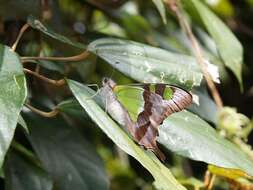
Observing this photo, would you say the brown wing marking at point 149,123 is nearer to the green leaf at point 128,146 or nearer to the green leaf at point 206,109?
the green leaf at point 128,146

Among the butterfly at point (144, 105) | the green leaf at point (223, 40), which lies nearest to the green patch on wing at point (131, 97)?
the butterfly at point (144, 105)

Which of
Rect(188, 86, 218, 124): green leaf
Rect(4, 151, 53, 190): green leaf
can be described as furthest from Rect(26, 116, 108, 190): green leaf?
Rect(188, 86, 218, 124): green leaf

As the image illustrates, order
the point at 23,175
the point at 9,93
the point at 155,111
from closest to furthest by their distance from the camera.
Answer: the point at 9,93
the point at 155,111
the point at 23,175

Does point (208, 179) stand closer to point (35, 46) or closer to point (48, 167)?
point (48, 167)

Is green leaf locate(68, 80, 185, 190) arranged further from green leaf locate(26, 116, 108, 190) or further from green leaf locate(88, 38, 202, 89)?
green leaf locate(26, 116, 108, 190)

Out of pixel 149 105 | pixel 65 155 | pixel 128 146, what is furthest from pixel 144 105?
pixel 65 155

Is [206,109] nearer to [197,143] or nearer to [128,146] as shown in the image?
[197,143]
